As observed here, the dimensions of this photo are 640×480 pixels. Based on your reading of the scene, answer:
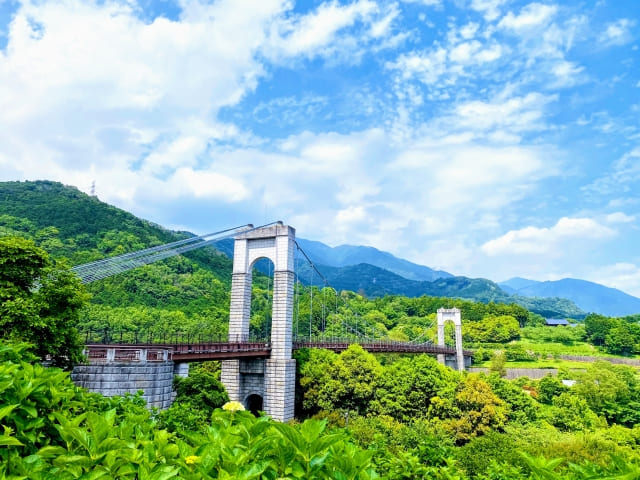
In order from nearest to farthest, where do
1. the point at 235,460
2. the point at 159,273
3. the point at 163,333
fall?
the point at 235,460 < the point at 163,333 < the point at 159,273

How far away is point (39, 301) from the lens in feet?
38.4

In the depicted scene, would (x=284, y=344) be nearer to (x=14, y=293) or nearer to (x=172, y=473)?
(x=14, y=293)

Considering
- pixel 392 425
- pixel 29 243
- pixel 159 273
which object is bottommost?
pixel 392 425

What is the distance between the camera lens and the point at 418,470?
11.8ft

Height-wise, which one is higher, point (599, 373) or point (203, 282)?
point (203, 282)

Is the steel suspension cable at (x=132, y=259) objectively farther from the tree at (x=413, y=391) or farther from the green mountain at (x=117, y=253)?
the tree at (x=413, y=391)

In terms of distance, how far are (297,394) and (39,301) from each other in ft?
51.4

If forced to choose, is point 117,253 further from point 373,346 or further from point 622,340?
point 622,340

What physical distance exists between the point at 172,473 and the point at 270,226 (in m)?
23.6

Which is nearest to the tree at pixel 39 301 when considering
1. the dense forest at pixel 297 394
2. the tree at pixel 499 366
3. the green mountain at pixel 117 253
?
the dense forest at pixel 297 394

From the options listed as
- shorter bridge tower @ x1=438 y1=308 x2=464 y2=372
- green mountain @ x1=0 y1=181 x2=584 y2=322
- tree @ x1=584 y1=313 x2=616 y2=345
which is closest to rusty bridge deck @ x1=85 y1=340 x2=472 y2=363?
green mountain @ x1=0 y1=181 x2=584 y2=322

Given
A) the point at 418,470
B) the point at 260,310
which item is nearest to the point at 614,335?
the point at 260,310

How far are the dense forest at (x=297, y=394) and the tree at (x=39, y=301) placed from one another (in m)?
0.04

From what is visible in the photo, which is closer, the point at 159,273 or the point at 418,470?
the point at 418,470
